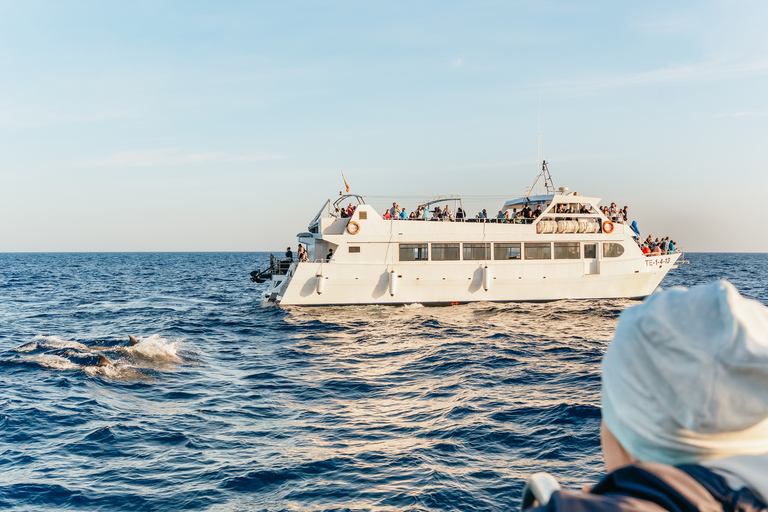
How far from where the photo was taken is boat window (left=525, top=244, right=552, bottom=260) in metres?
29.1

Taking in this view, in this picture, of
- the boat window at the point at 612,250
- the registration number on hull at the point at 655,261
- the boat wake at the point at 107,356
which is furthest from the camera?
the registration number on hull at the point at 655,261

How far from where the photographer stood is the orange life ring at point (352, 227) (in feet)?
89.6

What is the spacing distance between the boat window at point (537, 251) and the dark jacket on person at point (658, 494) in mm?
28743

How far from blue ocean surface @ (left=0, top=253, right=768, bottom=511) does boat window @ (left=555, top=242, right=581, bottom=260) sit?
6602 mm

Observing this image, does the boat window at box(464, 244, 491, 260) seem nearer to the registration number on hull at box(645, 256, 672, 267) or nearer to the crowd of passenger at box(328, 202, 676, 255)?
the crowd of passenger at box(328, 202, 676, 255)

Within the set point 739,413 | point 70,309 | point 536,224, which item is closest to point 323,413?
point 739,413

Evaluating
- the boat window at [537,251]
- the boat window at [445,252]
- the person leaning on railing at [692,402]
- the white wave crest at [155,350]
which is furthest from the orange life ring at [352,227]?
the person leaning on railing at [692,402]

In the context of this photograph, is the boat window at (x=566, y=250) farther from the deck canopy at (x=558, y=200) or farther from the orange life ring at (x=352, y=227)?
the orange life ring at (x=352, y=227)

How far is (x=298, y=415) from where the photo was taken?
11328 mm

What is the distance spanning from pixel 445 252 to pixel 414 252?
165 cm

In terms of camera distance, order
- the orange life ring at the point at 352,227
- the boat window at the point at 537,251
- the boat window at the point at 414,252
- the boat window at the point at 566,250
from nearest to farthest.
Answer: the orange life ring at the point at 352,227
the boat window at the point at 414,252
the boat window at the point at 537,251
the boat window at the point at 566,250

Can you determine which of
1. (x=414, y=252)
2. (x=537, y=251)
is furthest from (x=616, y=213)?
(x=414, y=252)

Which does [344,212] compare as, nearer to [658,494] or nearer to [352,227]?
[352,227]

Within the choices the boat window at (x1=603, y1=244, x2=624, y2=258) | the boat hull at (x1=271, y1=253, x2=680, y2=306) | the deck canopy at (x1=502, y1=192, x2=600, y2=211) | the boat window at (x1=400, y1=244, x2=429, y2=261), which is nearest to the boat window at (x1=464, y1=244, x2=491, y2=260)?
the boat hull at (x1=271, y1=253, x2=680, y2=306)
